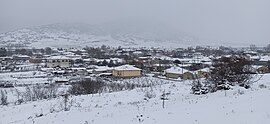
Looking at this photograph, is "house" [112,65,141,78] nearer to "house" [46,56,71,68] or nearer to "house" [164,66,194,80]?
"house" [164,66,194,80]

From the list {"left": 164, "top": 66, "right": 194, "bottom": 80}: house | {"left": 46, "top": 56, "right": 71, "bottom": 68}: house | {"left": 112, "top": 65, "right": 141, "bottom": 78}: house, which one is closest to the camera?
{"left": 164, "top": 66, "right": 194, "bottom": 80}: house

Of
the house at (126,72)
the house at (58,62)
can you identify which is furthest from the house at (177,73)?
the house at (58,62)

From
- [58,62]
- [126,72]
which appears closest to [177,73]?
[126,72]

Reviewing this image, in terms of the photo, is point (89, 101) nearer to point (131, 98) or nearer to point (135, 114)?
point (131, 98)

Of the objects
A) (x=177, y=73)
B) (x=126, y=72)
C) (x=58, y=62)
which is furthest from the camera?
(x=58, y=62)

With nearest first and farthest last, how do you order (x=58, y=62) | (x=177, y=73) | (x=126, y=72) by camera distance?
(x=177, y=73) < (x=126, y=72) < (x=58, y=62)

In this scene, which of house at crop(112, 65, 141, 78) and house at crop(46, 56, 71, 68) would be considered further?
house at crop(46, 56, 71, 68)

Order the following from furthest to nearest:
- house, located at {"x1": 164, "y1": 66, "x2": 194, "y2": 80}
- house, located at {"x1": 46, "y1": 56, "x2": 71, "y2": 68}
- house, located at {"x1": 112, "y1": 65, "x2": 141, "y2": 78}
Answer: house, located at {"x1": 46, "y1": 56, "x2": 71, "y2": 68} < house, located at {"x1": 112, "y1": 65, "x2": 141, "y2": 78} < house, located at {"x1": 164, "y1": 66, "x2": 194, "y2": 80}

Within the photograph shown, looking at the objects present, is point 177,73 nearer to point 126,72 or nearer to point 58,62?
point 126,72

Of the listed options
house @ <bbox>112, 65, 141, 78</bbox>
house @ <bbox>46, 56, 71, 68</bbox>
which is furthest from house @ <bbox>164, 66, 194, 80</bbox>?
house @ <bbox>46, 56, 71, 68</bbox>

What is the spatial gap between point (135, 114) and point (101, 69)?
238 feet

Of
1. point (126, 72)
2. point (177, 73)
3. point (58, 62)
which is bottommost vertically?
point (58, 62)

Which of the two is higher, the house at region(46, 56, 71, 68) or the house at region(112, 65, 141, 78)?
the house at region(112, 65, 141, 78)

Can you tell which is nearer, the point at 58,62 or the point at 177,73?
the point at 177,73
